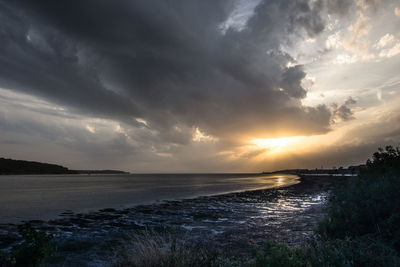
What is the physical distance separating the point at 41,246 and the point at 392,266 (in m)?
9.83

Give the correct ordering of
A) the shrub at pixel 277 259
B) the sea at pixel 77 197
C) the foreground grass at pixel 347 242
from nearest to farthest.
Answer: the shrub at pixel 277 259 → the foreground grass at pixel 347 242 → the sea at pixel 77 197

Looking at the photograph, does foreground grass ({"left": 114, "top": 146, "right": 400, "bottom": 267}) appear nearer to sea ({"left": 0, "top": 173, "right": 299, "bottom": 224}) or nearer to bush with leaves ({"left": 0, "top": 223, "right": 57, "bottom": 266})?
bush with leaves ({"left": 0, "top": 223, "right": 57, "bottom": 266})

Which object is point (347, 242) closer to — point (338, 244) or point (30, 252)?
point (338, 244)

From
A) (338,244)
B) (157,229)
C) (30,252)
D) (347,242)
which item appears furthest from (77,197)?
(338,244)

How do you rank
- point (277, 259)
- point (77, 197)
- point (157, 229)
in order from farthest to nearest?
point (77, 197) < point (157, 229) < point (277, 259)

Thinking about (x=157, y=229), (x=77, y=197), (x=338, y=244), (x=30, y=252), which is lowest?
(x=77, y=197)

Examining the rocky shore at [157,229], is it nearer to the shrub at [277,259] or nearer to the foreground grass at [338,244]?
the foreground grass at [338,244]

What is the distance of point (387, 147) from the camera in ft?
49.0

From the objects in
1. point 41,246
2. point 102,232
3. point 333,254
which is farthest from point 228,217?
point 41,246

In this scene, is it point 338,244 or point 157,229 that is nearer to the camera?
point 338,244

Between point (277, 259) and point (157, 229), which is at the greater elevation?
point (277, 259)

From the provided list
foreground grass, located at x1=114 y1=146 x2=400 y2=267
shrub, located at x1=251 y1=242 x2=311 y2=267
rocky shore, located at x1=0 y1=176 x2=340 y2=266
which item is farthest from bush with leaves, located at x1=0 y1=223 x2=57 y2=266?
shrub, located at x1=251 y1=242 x2=311 y2=267

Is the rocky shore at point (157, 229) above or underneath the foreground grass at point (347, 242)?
underneath

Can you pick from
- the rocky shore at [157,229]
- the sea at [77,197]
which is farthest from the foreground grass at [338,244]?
the sea at [77,197]
